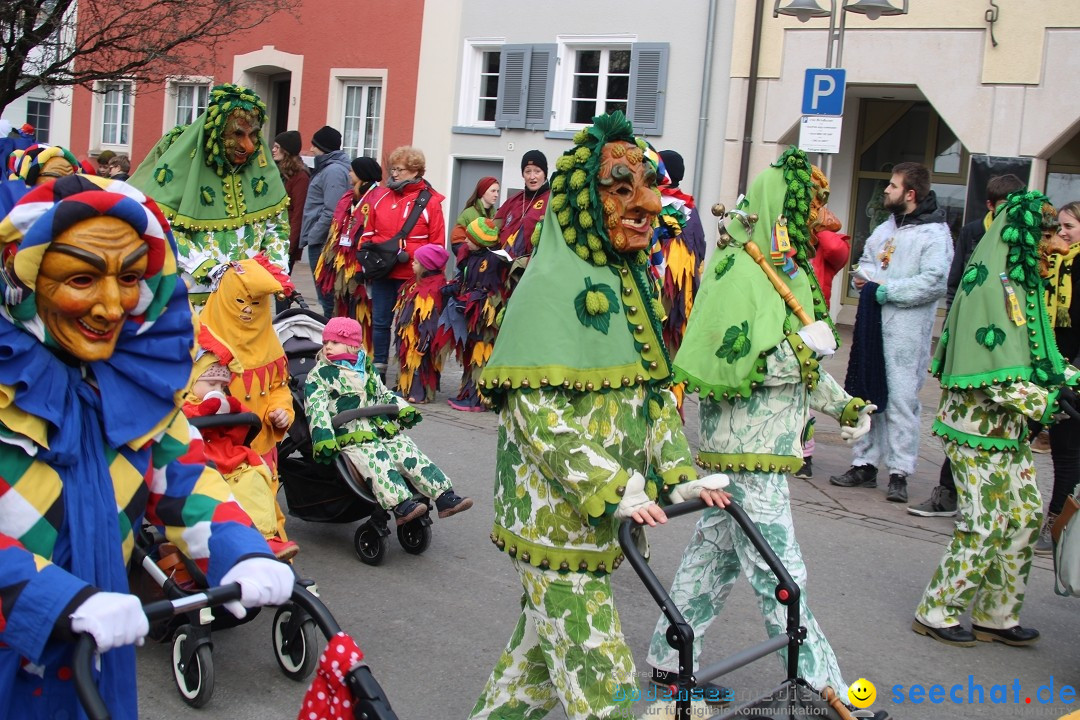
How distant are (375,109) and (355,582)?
15.0 metres

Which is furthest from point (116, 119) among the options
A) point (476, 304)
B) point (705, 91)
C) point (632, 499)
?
point (632, 499)

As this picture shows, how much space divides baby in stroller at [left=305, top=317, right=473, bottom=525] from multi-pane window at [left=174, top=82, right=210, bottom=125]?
58.5 feet

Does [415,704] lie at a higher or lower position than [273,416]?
lower

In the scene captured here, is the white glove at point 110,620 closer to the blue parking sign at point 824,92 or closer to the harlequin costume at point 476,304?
the harlequin costume at point 476,304

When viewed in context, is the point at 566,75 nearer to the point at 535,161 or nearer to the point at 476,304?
the point at 535,161

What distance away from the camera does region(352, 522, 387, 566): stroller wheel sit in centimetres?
595

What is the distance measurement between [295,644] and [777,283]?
2.29 metres

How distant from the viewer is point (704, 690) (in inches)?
118

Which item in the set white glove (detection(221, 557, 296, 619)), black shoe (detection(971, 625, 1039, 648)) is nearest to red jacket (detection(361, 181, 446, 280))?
black shoe (detection(971, 625, 1039, 648))

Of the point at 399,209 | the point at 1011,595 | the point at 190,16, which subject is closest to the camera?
the point at 1011,595

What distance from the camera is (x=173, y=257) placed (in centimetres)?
262

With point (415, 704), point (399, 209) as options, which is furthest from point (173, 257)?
point (399, 209)

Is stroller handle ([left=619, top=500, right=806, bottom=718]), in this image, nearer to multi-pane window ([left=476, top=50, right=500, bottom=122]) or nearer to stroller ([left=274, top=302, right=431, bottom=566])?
stroller ([left=274, top=302, right=431, bottom=566])

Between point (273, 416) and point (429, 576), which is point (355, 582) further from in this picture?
point (273, 416)
